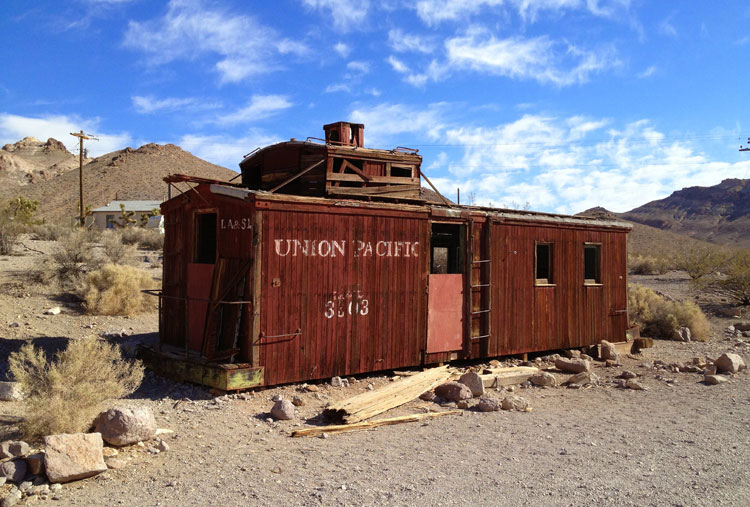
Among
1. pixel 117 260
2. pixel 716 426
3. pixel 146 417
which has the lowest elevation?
pixel 716 426

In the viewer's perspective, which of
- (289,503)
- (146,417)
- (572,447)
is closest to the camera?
(289,503)

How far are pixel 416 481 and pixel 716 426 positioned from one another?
4.79 metres

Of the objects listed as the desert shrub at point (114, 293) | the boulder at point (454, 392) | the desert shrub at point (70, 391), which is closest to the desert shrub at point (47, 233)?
the desert shrub at point (114, 293)

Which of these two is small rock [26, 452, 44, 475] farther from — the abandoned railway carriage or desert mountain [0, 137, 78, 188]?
desert mountain [0, 137, 78, 188]

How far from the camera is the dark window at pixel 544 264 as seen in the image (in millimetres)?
12734

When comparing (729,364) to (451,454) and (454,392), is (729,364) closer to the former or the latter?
(454,392)

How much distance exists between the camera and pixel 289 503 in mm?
5070

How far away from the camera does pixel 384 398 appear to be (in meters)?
8.41

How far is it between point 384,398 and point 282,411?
4.96ft

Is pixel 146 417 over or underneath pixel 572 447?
over

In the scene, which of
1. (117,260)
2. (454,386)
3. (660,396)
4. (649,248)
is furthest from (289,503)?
(649,248)

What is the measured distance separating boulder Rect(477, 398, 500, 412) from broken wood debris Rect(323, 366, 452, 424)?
39.5 inches

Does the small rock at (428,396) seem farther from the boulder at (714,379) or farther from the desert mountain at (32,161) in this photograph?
the desert mountain at (32,161)

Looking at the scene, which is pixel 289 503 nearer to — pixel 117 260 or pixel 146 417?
pixel 146 417
